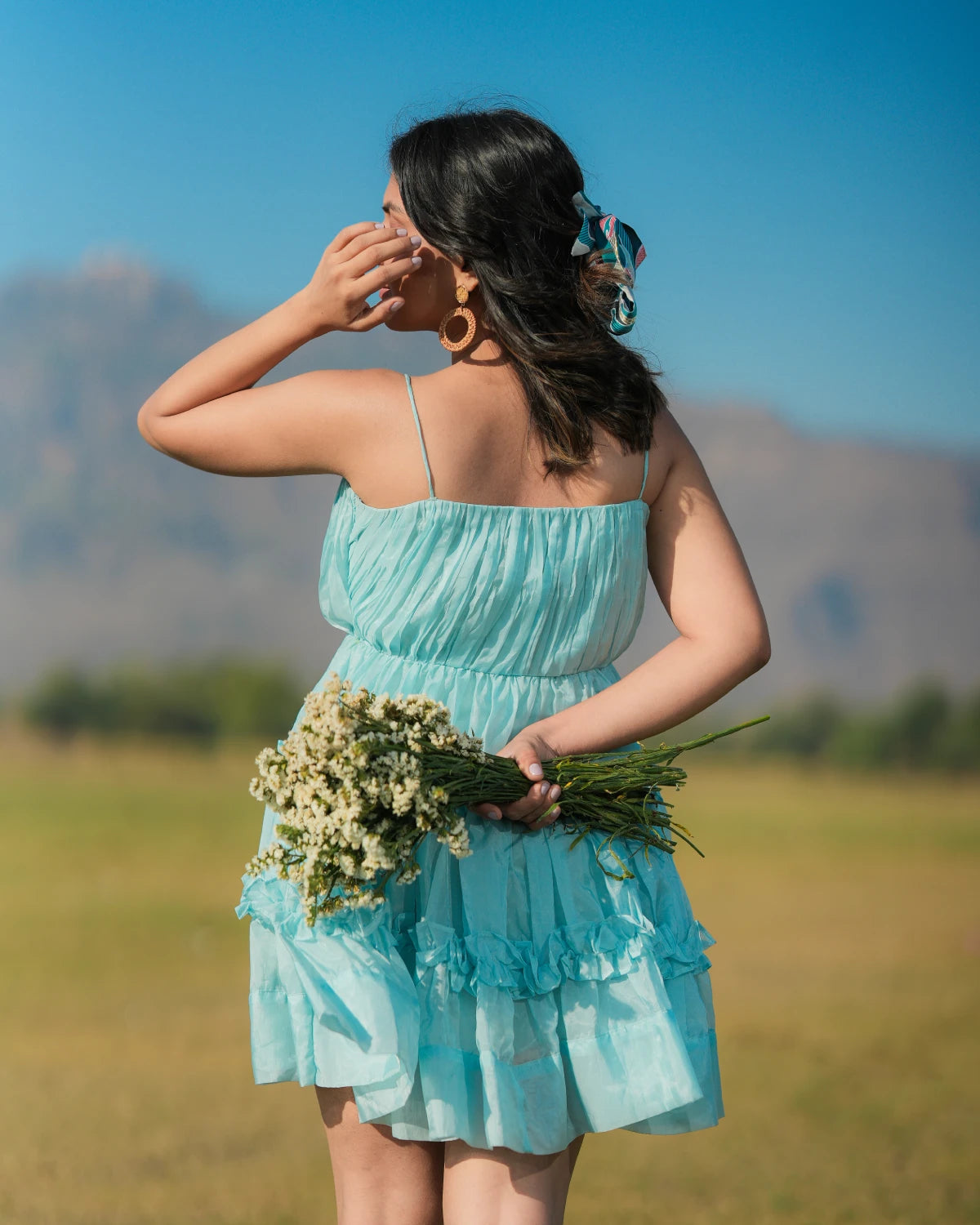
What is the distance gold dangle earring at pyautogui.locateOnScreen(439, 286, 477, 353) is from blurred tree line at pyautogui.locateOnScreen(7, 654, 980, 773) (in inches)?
200

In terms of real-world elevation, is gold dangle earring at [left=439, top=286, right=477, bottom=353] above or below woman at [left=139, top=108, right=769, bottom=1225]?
above

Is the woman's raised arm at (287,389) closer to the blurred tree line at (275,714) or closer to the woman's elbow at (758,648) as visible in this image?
the woman's elbow at (758,648)

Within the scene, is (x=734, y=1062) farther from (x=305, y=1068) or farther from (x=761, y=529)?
(x=305, y=1068)

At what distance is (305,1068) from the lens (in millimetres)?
1365

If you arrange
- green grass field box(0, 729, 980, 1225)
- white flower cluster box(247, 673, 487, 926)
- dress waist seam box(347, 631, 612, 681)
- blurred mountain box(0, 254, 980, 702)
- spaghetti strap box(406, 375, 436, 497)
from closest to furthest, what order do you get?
white flower cluster box(247, 673, 487, 926) < spaghetti strap box(406, 375, 436, 497) < dress waist seam box(347, 631, 612, 681) < green grass field box(0, 729, 980, 1225) < blurred mountain box(0, 254, 980, 702)

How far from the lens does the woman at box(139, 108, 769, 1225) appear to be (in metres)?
1.33

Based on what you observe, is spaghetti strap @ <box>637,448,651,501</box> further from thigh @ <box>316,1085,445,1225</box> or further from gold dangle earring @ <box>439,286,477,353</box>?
thigh @ <box>316,1085,445,1225</box>

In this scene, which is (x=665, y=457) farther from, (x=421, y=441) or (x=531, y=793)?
(x=531, y=793)

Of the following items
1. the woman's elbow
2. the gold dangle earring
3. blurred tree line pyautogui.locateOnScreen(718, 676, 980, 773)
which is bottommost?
blurred tree line pyautogui.locateOnScreen(718, 676, 980, 773)

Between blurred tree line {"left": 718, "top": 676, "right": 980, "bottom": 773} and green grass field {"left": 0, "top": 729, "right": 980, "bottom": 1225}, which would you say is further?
blurred tree line {"left": 718, "top": 676, "right": 980, "bottom": 773}

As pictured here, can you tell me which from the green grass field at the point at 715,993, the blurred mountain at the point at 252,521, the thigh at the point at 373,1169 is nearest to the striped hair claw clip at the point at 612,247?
the thigh at the point at 373,1169

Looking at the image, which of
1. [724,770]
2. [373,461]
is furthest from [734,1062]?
[373,461]

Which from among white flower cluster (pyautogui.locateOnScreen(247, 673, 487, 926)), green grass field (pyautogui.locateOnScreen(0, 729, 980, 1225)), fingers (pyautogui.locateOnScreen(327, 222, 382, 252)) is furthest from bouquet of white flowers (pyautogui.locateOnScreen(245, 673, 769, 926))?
green grass field (pyautogui.locateOnScreen(0, 729, 980, 1225))

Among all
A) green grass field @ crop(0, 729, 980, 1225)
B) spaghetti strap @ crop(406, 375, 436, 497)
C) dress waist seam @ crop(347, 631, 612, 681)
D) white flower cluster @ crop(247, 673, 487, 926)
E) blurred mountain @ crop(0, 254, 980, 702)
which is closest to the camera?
white flower cluster @ crop(247, 673, 487, 926)
